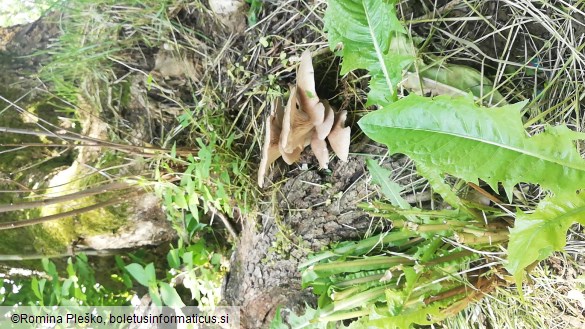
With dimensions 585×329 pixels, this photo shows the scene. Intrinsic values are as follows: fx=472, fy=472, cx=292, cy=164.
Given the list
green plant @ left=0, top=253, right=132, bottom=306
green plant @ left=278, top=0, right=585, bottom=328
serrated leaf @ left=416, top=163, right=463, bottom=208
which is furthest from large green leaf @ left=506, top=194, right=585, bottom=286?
green plant @ left=0, top=253, right=132, bottom=306

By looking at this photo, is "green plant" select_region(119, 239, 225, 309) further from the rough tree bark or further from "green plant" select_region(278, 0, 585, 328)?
"green plant" select_region(278, 0, 585, 328)

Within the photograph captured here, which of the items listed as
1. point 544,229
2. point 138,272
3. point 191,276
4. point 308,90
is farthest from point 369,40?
point 138,272

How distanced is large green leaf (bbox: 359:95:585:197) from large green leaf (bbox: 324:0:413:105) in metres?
0.18

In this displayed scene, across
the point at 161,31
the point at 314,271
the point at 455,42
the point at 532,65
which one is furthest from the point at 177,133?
the point at 532,65

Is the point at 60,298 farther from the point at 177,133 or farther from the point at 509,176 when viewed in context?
the point at 509,176

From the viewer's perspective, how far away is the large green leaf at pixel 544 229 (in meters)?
0.72

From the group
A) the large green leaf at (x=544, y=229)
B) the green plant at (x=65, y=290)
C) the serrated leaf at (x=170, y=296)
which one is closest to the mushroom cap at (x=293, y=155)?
the large green leaf at (x=544, y=229)

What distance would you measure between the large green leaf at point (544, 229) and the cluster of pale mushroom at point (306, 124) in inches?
18.2

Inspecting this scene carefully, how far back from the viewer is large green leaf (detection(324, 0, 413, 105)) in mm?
954

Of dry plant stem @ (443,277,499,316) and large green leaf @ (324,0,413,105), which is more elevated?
large green leaf @ (324,0,413,105)

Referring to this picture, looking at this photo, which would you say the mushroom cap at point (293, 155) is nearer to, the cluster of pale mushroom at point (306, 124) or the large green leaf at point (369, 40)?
the cluster of pale mushroom at point (306, 124)

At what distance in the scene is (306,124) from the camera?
114 cm

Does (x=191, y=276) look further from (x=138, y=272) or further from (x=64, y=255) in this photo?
(x=64, y=255)

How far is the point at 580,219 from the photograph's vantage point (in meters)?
0.73
